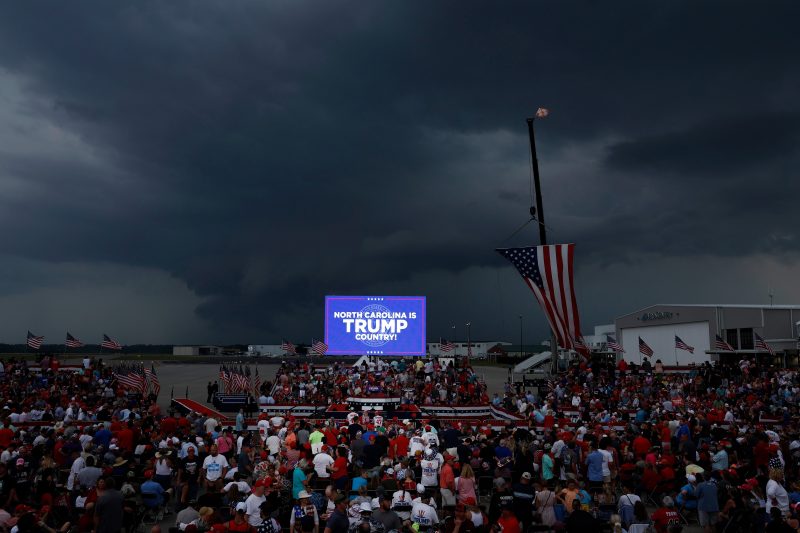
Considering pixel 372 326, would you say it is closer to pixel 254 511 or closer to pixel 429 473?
pixel 429 473

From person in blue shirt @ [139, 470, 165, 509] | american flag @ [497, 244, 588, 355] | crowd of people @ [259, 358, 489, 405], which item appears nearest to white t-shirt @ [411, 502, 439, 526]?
person in blue shirt @ [139, 470, 165, 509]

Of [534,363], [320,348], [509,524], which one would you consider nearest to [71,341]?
[320,348]

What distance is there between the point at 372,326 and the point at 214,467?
26819 mm

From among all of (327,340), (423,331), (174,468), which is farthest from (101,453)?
(423,331)

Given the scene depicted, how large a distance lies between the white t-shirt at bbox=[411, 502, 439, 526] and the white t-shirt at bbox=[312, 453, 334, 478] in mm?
3960

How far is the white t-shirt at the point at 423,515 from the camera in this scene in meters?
9.91

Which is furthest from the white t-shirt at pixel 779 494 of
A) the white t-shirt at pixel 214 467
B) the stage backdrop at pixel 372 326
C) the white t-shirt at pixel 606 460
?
the stage backdrop at pixel 372 326

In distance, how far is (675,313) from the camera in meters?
49.4

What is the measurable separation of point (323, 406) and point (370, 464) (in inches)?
638

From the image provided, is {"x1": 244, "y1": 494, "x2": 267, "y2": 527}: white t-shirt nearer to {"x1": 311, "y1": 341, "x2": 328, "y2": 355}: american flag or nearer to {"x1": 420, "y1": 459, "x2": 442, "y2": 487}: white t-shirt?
{"x1": 420, "y1": 459, "x2": 442, "y2": 487}: white t-shirt

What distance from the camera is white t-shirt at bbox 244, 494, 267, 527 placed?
33.2ft

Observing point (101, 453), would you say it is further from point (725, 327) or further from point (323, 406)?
point (725, 327)

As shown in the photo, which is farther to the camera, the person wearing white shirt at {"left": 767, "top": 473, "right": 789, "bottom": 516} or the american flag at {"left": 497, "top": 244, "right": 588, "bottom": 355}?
the american flag at {"left": 497, "top": 244, "right": 588, "bottom": 355}

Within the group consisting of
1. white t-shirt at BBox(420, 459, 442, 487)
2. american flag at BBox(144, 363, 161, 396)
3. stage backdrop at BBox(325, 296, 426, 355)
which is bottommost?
white t-shirt at BBox(420, 459, 442, 487)
